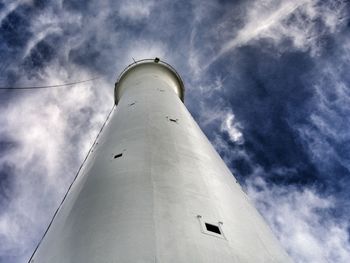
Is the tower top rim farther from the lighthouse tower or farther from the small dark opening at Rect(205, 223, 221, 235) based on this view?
the small dark opening at Rect(205, 223, 221, 235)

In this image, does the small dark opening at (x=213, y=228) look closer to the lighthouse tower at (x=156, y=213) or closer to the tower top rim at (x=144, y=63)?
the lighthouse tower at (x=156, y=213)

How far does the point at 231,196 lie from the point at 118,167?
98.3 inches

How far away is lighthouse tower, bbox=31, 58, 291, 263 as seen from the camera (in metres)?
4.47

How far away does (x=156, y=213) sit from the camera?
16.6ft

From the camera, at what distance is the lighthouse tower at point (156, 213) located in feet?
14.7

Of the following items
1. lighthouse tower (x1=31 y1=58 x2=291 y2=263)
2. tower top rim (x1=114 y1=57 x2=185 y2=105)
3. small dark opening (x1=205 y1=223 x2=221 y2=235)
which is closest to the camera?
lighthouse tower (x1=31 y1=58 x2=291 y2=263)

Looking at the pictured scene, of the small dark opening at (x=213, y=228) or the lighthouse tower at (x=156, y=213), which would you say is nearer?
the lighthouse tower at (x=156, y=213)

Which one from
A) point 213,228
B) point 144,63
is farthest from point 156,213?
point 144,63

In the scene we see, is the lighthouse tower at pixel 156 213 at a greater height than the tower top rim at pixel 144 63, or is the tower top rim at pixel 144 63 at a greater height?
the tower top rim at pixel 144 63

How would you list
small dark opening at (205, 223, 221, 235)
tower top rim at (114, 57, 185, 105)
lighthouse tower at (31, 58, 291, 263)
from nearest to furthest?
1. lighthouse tower at (31, 58, 291, 263)
2. small dark opening at (205, 223, 221, 235)
3. tower top rim at (114, 57, 185, 105)

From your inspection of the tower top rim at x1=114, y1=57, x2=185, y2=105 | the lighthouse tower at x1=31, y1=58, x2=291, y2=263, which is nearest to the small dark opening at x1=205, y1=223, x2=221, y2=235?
the lighthouse tower at x1=31, y1=58, x2=291, y2=263

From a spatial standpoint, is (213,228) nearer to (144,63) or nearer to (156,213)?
(156,213)

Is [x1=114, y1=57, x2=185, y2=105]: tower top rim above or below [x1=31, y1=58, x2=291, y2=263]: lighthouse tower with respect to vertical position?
above

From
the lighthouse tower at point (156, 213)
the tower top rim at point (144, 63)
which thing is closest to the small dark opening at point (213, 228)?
the lighthouse tower at point (156, 213)
